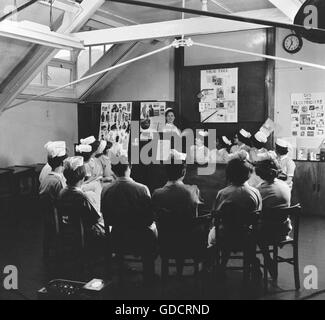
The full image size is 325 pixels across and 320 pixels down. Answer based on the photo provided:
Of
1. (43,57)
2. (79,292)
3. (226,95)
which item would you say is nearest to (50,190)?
(79,292)

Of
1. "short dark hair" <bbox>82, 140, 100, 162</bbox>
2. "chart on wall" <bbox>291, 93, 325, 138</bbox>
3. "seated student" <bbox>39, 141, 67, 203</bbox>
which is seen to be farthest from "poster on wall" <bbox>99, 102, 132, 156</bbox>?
"seated student" <bbox>39, 141, 67, 203</bbox>

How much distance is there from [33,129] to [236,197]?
210 inches

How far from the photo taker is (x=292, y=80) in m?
7.62

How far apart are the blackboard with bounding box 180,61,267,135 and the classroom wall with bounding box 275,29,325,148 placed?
26 centimetres

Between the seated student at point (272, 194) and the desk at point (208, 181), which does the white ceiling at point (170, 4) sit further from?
the seated student at point (272, 194)

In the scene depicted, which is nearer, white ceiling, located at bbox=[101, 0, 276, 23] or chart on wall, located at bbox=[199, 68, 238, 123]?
white ceiling, located at bbox=[101, 0, 276, 23]

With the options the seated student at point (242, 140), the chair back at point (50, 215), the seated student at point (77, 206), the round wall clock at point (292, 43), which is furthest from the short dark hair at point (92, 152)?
the round wall clock at point (292, 43)

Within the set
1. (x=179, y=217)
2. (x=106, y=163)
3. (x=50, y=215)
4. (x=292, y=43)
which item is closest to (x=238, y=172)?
(x=179, y=217)

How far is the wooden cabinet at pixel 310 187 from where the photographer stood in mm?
7188

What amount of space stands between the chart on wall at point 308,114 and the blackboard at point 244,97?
52 cm

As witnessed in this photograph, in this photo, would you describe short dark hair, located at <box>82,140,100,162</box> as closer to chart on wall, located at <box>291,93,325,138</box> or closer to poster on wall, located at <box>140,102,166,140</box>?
poster on wall, located at <box>140,102,166,140</box>

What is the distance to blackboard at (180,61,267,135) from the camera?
7926mm

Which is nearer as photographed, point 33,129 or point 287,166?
point 287,166

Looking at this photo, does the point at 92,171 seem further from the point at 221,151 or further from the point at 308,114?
the point at 308,114
